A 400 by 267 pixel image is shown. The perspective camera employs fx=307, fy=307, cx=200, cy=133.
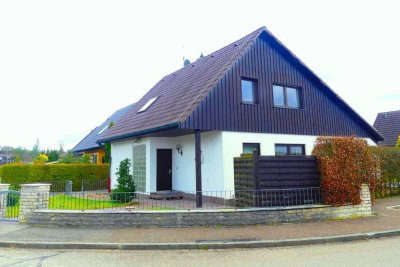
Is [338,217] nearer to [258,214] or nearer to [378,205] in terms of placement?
[258,214]

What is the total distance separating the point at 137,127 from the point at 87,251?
339 inches

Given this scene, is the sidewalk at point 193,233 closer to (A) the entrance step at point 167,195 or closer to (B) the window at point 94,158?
(A) the entrance step at point 167,195

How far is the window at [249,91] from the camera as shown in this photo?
1346 cm

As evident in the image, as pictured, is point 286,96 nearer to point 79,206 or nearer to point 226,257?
point 226,257

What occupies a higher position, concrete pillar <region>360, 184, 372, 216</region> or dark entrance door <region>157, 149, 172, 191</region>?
dark entrance door <region>157, 149, 172, 191</region>

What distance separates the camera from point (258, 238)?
7770mm

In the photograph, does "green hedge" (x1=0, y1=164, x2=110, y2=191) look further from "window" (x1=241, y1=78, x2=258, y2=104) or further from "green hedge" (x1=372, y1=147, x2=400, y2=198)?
"green hedge" (x1=372, y1=147, x2=400, y2=198)

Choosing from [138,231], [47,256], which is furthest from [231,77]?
[47,256]

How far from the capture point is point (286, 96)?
14.8m

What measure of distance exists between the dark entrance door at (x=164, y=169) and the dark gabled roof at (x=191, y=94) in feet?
5.74

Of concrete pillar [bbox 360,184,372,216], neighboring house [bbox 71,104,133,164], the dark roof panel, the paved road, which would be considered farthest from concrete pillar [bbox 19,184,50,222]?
neighboring house [bbox 71,104,133,164]

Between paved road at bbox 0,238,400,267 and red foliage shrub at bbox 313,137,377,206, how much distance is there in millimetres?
2822

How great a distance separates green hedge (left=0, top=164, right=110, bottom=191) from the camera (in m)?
21.6

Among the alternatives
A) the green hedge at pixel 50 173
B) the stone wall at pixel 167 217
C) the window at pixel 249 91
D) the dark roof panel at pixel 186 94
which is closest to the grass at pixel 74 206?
the stone wall at pixel 167 217
